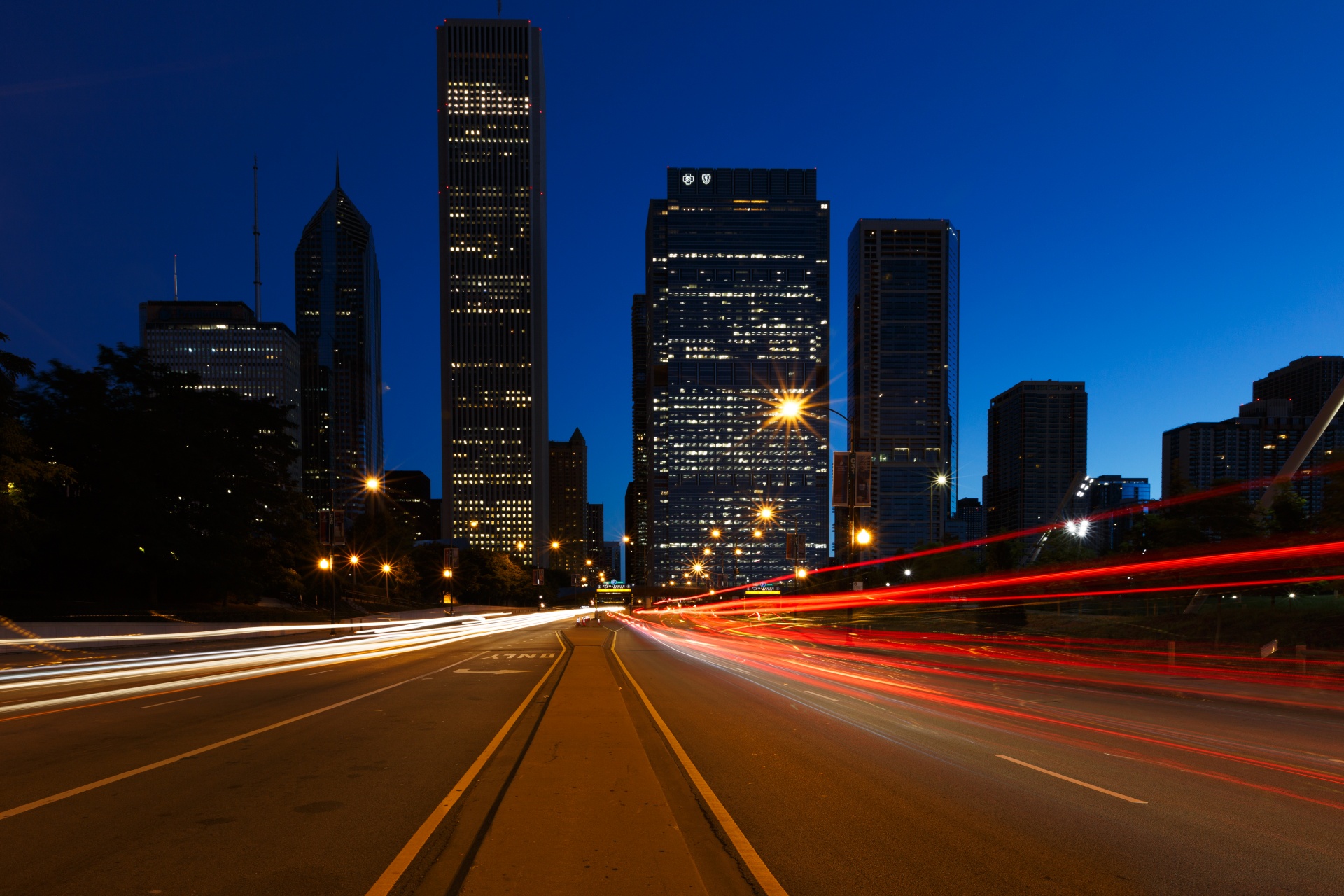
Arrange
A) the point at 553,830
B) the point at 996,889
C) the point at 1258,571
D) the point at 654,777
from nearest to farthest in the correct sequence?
1. the point at 996,889
2. the point at 553,830
3. the point at 654,777
4. the point at 1258,571

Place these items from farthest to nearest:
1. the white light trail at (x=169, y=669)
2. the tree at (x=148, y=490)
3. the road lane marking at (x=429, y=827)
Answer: the tree at (x=148, y=490), the white light trail at (x=169, y=669), the road lane marking at (x=429, y=827)

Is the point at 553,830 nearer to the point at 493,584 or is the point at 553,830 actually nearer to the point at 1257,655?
the point at 1257,655

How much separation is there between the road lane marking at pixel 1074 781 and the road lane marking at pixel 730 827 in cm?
420

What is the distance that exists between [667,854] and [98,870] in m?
4.28

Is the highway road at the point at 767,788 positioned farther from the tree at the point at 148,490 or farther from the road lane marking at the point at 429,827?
the tree at the point at 148,490

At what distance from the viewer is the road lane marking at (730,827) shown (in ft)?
19.3

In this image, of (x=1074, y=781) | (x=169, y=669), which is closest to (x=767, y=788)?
(x=1074, y=781)

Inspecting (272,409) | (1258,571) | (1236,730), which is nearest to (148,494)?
(272,409)

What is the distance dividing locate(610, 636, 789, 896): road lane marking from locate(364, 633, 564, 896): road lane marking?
2463 mm

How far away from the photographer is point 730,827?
7383 millimetres

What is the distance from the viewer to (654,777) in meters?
9.42

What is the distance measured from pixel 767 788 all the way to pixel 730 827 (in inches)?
73.2

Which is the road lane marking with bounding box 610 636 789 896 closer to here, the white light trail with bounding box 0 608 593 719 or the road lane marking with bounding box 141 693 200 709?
the road lane marking with bounding box 141 693 200 709

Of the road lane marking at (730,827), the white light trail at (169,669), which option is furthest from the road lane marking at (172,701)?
the road lane marking at (730,827)
